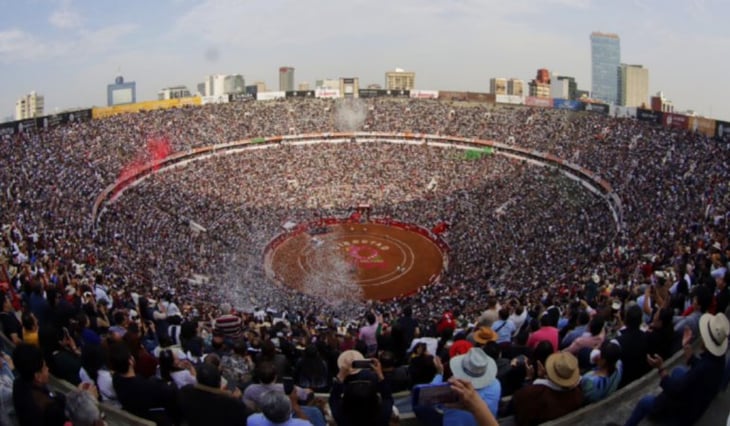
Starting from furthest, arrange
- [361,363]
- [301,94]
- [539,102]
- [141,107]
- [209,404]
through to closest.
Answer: [301,94] → [539,102] → [141,107] → [361,363] → [209,404]

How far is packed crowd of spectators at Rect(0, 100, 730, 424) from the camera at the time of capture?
6.96 meters

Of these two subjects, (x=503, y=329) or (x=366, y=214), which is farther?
(x=366, y=214)

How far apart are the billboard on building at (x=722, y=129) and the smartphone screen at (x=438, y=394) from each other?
4707cm

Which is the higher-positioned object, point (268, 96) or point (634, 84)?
point (634, 84)

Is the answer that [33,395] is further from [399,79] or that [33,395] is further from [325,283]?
[399,79]

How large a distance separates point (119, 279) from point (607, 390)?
22.7m

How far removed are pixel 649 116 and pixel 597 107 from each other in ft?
26.7

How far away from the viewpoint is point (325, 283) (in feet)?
132

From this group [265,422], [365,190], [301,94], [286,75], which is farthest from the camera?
[286,75]

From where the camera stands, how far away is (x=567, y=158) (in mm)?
53938

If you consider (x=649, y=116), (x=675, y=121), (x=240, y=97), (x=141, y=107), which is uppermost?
(x=240, y=97)

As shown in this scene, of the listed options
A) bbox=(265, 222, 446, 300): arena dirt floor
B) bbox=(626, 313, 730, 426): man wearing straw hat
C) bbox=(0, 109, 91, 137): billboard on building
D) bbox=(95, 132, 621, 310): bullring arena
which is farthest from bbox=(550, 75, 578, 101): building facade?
bbox=(626, 313, 730, 426): man wearing straw hat

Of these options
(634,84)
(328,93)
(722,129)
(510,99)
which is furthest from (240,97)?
(634,84)

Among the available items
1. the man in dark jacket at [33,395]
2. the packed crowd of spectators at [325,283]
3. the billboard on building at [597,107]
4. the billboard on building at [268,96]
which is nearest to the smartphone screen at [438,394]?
the packed crowd of spectators at [325,283]
